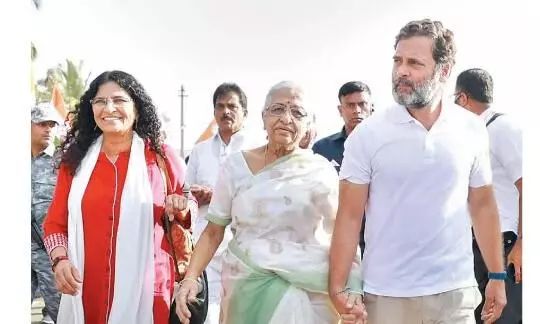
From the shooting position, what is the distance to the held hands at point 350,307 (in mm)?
2818

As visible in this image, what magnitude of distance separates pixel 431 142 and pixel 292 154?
0.59 meters

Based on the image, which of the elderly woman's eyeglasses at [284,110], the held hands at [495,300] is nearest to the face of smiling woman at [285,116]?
the elderly woman's eyeglasses at [284,110]

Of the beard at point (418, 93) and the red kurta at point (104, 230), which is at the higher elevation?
the beard at point (418, 93)

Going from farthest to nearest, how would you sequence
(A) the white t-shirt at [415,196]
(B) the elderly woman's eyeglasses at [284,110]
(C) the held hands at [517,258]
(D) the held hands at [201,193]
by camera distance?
(D) the held hands at [201,193], (C) the held hands at [517,258], (B) the elderly woman's eyeglasses at [284,110], (A) the white t-shirt at [415,196]

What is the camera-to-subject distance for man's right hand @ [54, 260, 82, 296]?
10.2 ft

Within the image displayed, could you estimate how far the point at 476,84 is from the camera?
13.5 ft

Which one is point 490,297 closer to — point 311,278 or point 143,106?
point 311,278

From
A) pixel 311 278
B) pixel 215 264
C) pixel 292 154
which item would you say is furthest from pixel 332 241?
pixel 215 264

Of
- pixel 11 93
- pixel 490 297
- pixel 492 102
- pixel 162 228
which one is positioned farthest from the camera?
pixel 492 102

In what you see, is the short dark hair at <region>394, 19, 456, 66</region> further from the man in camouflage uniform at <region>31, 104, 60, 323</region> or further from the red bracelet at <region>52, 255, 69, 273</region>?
the man in camouflage uniform at <region>31, 104, 60, 323</region>

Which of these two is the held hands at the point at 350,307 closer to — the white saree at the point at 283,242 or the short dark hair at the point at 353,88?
the white saree at the point at 283,242

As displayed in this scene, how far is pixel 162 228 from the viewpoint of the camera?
3.36 metres

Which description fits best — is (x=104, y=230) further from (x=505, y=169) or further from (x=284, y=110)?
(x=505, y=169)

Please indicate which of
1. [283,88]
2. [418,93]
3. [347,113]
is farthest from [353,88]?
[418,93]
